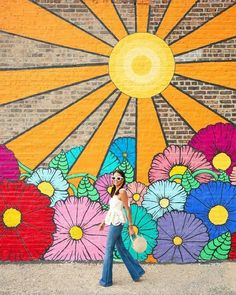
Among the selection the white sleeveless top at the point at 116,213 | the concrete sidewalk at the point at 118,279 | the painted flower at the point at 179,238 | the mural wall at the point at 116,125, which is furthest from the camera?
the painted flower at the point at 179,238

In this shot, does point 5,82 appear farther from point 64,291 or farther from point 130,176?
point 64,291

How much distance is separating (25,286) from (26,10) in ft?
11.9

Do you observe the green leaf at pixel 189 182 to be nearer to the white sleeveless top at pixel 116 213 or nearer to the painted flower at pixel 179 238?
the painted flower at pixel 179 238

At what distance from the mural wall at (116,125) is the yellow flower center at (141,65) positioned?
0.05 feet

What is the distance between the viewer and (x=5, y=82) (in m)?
6.48

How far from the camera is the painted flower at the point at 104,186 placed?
21.5 ft

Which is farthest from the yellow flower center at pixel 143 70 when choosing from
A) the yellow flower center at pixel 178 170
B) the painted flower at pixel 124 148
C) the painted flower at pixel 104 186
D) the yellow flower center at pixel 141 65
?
the painted flower at pixel 104 186

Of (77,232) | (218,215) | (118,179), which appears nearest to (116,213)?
(118,179)

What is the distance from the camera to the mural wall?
6461 mm

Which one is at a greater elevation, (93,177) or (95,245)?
(93,177)

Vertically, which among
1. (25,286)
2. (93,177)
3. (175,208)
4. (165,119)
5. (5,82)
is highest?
(5,82)

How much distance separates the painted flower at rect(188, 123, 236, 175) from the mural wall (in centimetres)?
1

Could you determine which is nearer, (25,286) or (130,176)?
(25,286)

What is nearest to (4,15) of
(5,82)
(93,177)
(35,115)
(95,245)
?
(5,82)
